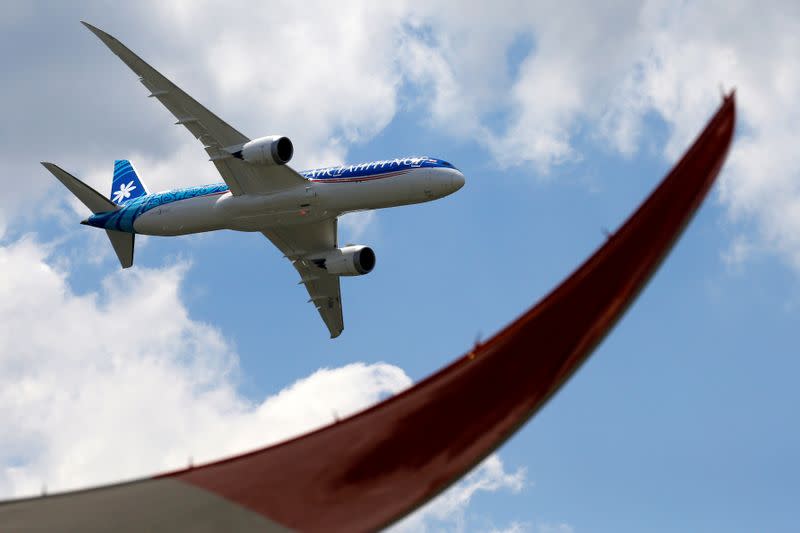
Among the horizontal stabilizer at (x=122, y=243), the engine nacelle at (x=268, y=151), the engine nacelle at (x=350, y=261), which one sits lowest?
the engine nacelle at (x=350, y=261)

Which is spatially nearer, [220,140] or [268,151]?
[268,151]

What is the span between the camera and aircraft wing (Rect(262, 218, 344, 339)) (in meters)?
66.6

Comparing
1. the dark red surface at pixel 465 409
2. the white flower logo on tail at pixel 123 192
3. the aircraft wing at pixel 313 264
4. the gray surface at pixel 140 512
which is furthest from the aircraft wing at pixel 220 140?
the dark red surface at pixel 465 409

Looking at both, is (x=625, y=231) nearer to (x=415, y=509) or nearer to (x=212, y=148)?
(x=415, y=509)

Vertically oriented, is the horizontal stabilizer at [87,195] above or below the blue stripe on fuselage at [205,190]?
above

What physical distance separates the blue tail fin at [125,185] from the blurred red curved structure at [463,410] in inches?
2247

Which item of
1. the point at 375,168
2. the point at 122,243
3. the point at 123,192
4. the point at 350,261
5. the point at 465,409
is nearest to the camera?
the point at 465,409

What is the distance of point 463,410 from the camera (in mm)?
16625

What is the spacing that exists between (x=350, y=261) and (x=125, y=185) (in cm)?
2022

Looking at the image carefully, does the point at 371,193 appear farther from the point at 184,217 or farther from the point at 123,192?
the point at 123,192

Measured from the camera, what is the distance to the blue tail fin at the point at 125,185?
73562 millimetres

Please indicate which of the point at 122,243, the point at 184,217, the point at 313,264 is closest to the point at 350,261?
the point at 313,264

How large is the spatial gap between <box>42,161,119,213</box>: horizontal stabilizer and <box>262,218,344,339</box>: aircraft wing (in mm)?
11588

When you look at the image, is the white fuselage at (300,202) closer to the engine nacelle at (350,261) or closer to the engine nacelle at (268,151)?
the engine nacelle at (268,151)
